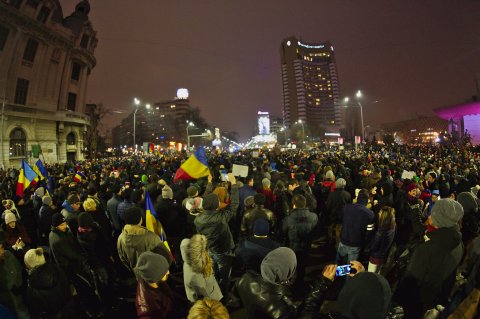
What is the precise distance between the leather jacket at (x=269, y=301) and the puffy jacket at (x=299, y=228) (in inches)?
109

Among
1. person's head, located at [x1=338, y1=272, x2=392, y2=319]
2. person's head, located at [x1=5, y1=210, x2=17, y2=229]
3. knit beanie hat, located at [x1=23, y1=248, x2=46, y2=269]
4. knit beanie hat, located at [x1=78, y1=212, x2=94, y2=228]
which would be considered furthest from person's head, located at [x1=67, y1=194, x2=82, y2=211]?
person's head, located at [x1=338, y1=272, x2=392, y2=319]

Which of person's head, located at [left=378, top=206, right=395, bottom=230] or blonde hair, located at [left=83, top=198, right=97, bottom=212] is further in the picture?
blonde hair, located at [left=83, top=198, right=97, bottom=212]

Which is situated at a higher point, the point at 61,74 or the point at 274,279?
the point at 61,74

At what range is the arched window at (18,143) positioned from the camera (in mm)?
33125

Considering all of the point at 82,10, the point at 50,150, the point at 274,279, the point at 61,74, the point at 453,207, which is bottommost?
the point at 274,279

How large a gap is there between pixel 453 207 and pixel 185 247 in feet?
10.5

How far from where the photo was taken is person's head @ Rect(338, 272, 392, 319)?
2.29 m

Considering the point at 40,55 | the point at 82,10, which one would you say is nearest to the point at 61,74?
the point at 40,55

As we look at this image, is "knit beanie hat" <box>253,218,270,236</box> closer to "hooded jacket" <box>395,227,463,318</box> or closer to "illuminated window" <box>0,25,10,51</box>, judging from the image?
"hooded jacket" <box>395,227,463,318</box>

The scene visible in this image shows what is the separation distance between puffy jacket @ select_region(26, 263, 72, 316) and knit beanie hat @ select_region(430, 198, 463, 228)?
4.23 m

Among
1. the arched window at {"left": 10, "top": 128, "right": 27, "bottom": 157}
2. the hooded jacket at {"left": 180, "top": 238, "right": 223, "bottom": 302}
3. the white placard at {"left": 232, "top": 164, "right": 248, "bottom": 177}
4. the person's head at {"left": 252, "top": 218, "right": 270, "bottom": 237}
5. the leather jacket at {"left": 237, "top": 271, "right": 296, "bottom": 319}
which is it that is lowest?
the hooded jacket at {"left": 180, "top": 238, "right": 223, "bottom": 302}

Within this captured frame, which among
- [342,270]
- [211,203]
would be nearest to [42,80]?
[211,203]

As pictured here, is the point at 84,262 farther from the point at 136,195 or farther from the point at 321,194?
the point at 321,194

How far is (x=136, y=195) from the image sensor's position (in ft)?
26.0
